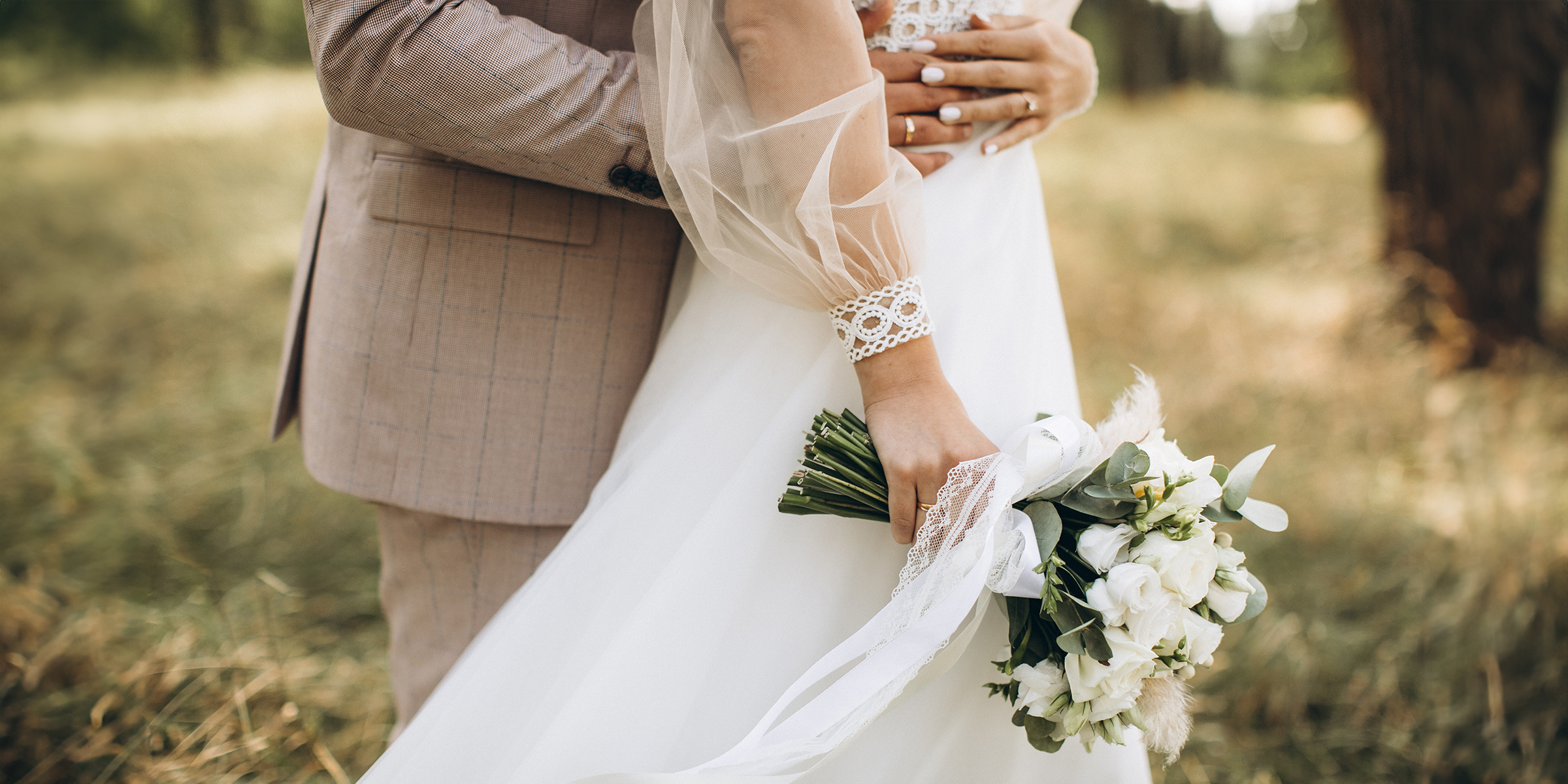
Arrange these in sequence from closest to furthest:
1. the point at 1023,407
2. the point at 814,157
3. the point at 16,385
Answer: the point at 814,157
the point at 1023,407
the point at 16,385

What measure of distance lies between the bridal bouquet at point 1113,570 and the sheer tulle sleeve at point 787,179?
0.51 ft

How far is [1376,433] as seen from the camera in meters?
4.05

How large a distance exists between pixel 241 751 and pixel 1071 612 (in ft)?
6.68

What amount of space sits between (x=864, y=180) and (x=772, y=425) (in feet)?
1.10

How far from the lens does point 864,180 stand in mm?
1016

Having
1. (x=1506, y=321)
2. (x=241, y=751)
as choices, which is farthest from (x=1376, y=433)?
(x=241, y=751)

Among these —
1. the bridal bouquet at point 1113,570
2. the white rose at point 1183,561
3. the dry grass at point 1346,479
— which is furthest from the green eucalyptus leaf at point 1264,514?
the dry grass at point 1346,479

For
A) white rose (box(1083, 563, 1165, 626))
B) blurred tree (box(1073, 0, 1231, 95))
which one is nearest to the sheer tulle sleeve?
white rose (box(1083, 563, 1165, 626))

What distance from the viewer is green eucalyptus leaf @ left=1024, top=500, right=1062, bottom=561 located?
3.27ft

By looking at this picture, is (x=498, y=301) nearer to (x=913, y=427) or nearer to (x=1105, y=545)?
(x=913, y=427)

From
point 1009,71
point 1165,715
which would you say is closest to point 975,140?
point 1009,71

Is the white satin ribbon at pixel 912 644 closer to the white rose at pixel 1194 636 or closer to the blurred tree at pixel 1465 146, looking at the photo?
the white rose at pixel 1194 636

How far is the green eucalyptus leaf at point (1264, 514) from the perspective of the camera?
41.2 inches

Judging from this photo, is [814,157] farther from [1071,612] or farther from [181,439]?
[181,439]
